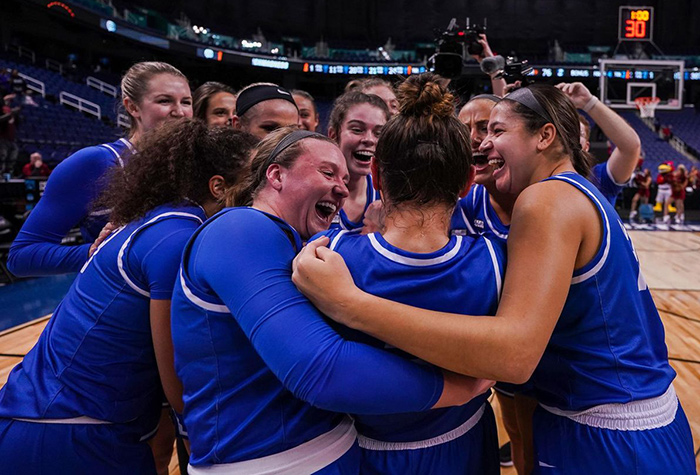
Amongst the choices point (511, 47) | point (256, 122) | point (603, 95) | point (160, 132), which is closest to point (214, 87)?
point (256, 122)

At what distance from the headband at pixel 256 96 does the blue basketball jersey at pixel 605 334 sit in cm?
162

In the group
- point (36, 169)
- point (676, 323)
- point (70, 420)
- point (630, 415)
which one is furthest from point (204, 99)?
point (36, 169)

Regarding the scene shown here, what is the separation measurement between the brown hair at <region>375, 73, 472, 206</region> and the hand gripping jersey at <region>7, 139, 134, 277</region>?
1335mm

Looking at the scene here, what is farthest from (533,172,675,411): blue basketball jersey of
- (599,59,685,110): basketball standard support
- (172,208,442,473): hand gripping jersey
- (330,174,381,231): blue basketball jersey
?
(599,59,685,110): basketball standard support

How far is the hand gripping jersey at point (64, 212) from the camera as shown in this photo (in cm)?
218

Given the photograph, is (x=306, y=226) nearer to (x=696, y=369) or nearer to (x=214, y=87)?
(x=214, y=87)

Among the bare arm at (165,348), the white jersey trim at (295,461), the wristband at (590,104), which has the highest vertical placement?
the wristband at (590,104)

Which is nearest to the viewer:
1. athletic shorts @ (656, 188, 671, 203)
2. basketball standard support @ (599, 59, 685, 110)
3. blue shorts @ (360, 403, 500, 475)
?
blue shorts @ (360, 403, 500, 475)

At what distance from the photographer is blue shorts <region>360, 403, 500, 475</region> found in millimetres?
1335

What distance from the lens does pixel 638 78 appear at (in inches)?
634

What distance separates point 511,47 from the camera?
26.5 m

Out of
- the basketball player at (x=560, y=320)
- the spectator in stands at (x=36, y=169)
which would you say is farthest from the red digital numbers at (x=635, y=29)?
the basketball player at (x=560, y=320)

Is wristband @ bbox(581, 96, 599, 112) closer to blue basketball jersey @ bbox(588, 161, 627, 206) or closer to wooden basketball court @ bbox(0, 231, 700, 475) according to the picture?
blue basketball jersey @ bbox(588, 161, 627, 206)

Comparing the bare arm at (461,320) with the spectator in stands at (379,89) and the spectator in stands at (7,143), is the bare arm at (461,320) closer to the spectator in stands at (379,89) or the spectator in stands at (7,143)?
the spectator in stands at (379,89)
